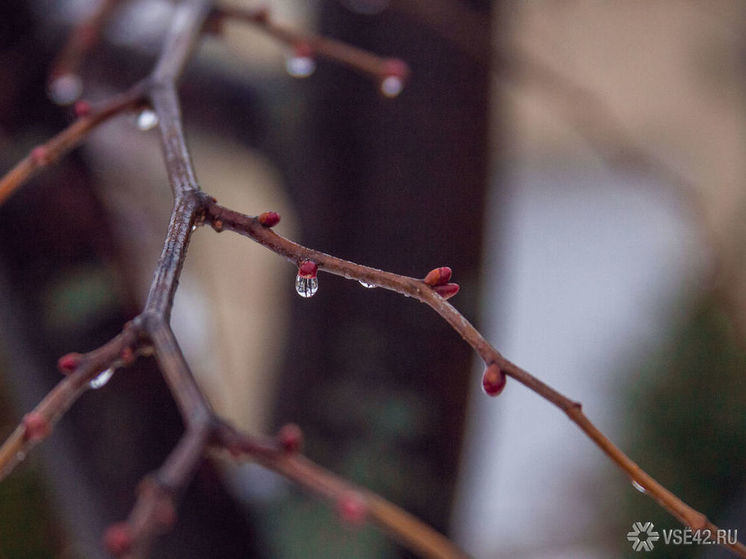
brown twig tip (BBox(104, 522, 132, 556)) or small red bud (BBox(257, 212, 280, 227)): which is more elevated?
small red bud (BBox(257, 212, 280, 227))

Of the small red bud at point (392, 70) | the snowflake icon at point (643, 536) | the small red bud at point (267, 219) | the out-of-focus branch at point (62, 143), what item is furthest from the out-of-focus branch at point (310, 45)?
the snowflake icon at point (643, 536)

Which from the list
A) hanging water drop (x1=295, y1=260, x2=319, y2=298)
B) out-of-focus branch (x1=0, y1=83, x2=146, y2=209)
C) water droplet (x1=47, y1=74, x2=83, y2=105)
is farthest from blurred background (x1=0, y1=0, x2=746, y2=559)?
hanging water drop (x1=295, y1=260, x2=319, y2=298)

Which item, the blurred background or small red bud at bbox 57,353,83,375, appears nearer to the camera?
small red bud at bbox 57,353,83,375

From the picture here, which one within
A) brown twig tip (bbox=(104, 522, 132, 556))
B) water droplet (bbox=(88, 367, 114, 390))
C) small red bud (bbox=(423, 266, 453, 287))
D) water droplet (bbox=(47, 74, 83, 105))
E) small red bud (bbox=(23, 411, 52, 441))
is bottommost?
brown twig tip (bbox=(104, 522, 132, 556))

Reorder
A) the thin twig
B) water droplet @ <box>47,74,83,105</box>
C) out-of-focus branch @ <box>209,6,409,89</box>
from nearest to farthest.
Answer: the thin twig < out-of-focus branch @ <box>209,6,409,89</box> < water droplet @ <box>47,74,83,105</box>

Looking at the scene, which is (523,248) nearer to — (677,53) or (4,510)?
(677,53)

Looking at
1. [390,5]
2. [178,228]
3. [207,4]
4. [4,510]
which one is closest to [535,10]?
[390,5]

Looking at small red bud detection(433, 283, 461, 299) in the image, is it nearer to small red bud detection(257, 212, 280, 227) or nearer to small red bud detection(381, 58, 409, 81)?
small red bud detection(257, 212, 280, 227)
